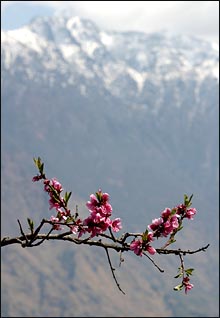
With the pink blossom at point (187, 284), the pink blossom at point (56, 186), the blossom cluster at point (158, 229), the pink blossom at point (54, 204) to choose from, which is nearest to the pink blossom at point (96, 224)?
the blossom cluster at point (158, 229)

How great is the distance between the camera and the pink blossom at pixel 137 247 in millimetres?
9312

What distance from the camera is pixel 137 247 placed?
9414mm

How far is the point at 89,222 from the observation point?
9.34m

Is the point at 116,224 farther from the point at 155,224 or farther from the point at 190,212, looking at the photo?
the point at 190,212

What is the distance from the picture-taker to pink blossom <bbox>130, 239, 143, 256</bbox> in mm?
9312

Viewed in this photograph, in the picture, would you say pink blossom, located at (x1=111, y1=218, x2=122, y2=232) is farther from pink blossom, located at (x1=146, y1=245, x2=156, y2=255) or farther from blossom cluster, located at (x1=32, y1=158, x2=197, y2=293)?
pink blossom, located at (x1=146, y1=245, x2=156, y2=255)

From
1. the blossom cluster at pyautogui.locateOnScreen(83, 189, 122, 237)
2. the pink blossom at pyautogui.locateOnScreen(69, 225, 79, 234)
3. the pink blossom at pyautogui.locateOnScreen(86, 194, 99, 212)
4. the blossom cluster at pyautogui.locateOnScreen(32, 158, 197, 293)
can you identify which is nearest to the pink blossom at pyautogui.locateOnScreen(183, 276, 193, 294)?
the blossom cluster at pyautogui.locateOnScreen(32, 158, 197, 293)

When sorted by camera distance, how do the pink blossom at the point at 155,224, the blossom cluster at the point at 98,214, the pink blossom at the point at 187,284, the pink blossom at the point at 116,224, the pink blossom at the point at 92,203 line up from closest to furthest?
the pink blossom at the point at 92,203 < the blossom cluster at the point at 98,214 < the pink blossom at the point at 116,224 < the pink blossom at the point at 155,224 < the pink blossom at the point at 187,284

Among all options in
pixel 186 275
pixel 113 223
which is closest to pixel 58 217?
pixel 113 223

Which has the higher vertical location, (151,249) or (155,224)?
(155,224)

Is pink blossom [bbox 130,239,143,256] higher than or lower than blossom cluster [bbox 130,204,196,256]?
lower

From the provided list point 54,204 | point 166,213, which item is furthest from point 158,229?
point 54,204

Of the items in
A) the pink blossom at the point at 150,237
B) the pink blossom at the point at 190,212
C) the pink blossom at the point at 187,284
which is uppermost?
the pink blossom at the point at 190,212

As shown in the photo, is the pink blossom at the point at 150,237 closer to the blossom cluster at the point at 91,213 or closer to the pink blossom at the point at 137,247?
the pink blossom at the point at 137,247
